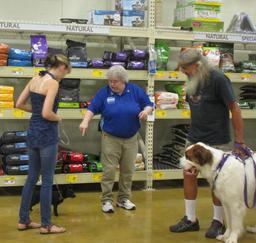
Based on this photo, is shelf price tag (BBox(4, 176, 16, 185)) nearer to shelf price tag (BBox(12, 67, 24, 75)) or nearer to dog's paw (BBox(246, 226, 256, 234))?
shelf price tag (BBox(12, 67, 24, 75))

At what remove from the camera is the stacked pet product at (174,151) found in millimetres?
6430

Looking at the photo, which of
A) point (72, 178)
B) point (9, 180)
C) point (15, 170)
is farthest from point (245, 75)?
point (9, 180)

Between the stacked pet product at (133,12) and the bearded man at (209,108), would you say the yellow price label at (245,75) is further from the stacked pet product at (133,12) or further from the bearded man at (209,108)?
the bearded man at (209,108)

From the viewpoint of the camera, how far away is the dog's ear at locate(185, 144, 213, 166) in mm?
3947

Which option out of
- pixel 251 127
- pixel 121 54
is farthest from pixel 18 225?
pixel 251 127

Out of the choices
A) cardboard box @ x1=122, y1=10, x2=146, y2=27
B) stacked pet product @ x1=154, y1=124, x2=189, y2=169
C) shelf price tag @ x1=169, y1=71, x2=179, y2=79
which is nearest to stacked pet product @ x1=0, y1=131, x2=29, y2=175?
stacked pet product @ x1=154, y1=124, x2=189, y2=169

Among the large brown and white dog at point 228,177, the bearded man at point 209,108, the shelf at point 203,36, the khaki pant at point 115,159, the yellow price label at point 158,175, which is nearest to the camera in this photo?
the large brown and white dog at point 228,177

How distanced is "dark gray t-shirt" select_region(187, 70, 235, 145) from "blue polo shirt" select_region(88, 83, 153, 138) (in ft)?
3.04

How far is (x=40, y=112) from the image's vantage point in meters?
4.11

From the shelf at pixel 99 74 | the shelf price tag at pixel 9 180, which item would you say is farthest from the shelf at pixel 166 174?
the shelf price tag at pixel 9 180

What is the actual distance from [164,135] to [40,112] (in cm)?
Answer: 327

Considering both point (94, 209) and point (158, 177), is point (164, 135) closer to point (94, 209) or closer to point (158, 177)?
point (158, 177)

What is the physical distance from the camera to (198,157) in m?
3.98

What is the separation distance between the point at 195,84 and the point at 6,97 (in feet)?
8.29
